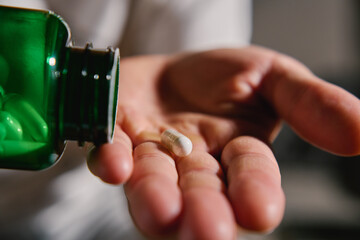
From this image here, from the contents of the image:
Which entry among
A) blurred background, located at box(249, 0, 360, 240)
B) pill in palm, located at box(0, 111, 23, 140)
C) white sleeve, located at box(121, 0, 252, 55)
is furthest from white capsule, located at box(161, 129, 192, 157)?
blurred background, located at box(249, 0, 360, 240)

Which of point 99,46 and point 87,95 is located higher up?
point 87,95

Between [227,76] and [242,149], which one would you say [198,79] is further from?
[242,149]

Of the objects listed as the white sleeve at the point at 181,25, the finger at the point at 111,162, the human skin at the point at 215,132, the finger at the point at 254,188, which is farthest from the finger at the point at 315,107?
the white sleeve at the point at 181,25

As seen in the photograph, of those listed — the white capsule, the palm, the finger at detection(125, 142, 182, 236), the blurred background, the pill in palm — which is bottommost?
the blurred background

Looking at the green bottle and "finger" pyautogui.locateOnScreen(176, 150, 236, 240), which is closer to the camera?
"finger" pyautogui.locateOnScreen(176, 150, 236, 240)

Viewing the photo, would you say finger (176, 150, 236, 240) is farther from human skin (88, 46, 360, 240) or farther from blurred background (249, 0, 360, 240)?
blurred background (249, 0, 360, 240)

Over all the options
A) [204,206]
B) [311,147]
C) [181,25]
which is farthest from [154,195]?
[311,147]

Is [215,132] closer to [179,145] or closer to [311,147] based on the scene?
[179,145]
